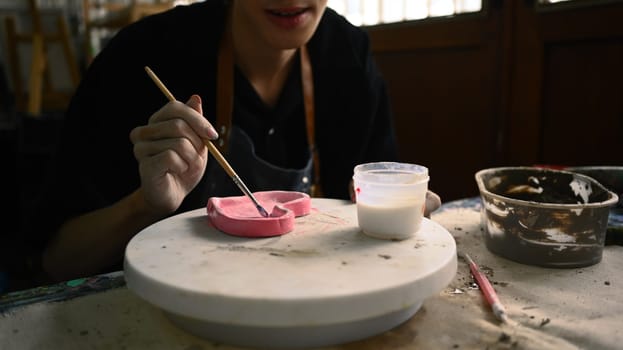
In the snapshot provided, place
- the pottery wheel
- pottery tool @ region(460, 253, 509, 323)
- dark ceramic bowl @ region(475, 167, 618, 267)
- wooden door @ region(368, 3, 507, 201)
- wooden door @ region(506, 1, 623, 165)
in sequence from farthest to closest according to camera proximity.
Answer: wooden door @ region(368, 3, 507, 201)
wooden door @ region(506, 1, 623, 165)
dark ceramic bowl @ region(475, 167, 618, 267)
pottery tool @ region(460, 253, 509, 323)
the pottery wheel

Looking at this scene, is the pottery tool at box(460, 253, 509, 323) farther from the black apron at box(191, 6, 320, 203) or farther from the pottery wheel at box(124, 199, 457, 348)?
the black apron at box(191, 6, 320, 203)

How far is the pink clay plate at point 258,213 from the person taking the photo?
0.72 metres

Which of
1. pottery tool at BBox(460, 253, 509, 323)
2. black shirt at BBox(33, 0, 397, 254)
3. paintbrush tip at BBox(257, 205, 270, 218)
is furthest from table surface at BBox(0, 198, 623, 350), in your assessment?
black shirt at BBox(33, 0, 397, 254)

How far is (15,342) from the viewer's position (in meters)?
0.61

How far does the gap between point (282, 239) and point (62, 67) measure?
200 inches

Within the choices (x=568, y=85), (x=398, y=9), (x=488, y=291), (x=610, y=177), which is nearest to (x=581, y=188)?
(x=610, y=177)

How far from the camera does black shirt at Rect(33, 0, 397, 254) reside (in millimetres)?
1038

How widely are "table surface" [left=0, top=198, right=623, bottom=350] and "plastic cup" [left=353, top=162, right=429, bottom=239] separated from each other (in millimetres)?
112

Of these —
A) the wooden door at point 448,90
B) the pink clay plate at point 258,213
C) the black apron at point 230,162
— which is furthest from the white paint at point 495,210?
the wooden door at point 448,90

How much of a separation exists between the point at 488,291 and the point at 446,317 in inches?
3.8

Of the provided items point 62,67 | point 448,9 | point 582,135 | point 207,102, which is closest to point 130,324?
point 207,102

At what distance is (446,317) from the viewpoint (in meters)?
0.65

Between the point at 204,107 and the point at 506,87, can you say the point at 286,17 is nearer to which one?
the point at 204,107

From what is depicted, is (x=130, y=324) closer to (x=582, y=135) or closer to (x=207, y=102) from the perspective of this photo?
(x=207, y=102)
